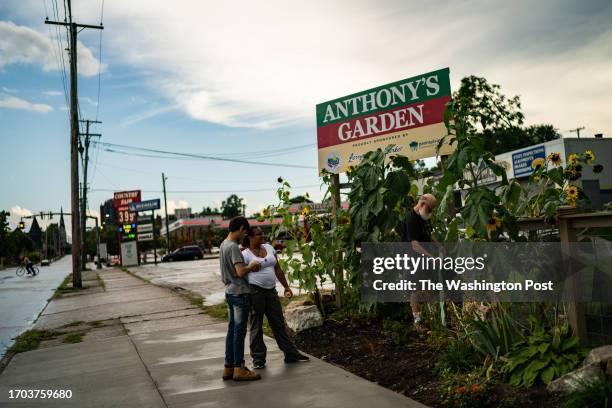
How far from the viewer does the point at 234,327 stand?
571 cm

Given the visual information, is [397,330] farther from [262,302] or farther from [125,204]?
[125,204]

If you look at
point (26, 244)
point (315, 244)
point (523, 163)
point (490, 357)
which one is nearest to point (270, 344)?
point (315, 244)

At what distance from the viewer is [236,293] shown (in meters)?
5.72

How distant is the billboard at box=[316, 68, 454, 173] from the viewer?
27.0 feet

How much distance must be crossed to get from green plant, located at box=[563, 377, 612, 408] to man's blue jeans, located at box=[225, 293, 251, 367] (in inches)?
123

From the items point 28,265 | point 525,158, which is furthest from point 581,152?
point 28,265

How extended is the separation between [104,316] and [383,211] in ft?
27.4

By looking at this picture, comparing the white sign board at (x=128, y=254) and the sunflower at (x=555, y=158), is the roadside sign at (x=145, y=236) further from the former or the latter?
the sunflower at (x=555, y=158)

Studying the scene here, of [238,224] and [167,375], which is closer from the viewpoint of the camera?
[238,224]

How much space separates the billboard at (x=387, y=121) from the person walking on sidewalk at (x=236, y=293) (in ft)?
11.1

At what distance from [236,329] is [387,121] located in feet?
15.0

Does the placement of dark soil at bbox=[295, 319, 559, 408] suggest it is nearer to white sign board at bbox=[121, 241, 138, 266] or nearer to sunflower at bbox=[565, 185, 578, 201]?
sunflower at bbox=[565, 185, 578, 201]

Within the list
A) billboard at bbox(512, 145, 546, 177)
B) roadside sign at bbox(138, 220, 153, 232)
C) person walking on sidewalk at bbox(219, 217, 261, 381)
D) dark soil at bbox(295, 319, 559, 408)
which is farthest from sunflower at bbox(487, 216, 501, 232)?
roadside sign at bbox(138, 220, 153, 232)

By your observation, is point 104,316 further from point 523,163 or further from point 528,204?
point 523,163
